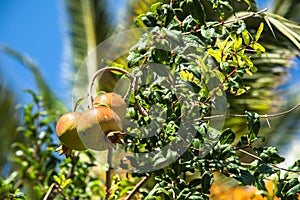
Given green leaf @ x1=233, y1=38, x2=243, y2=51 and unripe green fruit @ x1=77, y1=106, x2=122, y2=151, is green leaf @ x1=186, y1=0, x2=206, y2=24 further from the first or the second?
unripe green fruit @ x1=77, y1=106, x2=122, y2=151

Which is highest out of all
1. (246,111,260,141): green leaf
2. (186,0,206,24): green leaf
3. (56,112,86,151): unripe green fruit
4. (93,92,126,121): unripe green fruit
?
(186,0,206,24): green leaf

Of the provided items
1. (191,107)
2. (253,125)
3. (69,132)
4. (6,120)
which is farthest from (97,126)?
(6,120)

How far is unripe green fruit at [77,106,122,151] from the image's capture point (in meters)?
1.21

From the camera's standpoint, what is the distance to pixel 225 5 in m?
1.36

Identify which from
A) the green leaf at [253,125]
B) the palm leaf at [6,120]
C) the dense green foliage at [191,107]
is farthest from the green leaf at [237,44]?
the palm leaf at [6,120]

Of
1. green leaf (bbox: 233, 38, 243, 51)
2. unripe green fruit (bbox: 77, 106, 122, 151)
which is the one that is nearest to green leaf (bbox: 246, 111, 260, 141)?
green leaf (bbox: 233, 38, 243, 51)

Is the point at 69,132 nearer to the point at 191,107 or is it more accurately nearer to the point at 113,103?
the point at 113,103

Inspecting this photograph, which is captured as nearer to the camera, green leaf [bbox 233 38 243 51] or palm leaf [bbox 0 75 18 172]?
green leaf [bbox 233 38 243 51]

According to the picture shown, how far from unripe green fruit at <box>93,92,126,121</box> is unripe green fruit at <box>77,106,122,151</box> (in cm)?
3

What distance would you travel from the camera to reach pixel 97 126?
1223 millimetres

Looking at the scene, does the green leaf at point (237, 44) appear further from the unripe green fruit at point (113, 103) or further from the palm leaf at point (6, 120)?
the palm leaf at point (6, 120)

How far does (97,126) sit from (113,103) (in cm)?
8

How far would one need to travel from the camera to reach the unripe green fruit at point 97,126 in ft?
3.99

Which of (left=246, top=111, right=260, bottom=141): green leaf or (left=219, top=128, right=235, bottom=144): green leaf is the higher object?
(left=246, top=111, right=260, bottom=141): green leaf
